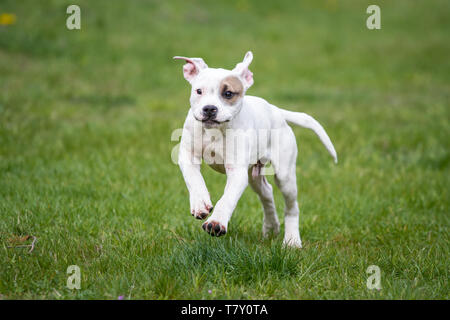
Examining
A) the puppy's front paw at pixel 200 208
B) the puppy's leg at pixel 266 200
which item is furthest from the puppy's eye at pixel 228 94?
the puppy's leg at pixel 266 200

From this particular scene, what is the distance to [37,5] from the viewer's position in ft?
44.8

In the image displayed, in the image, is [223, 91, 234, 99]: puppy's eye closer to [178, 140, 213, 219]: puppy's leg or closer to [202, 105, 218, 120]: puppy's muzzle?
[202, 105, 218, 120]: puppy's muzzle

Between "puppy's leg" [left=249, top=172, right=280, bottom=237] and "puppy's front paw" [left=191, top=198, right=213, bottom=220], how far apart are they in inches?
36.2

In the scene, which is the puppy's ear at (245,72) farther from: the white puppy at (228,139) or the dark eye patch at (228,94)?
the dark eye patch at (228,94)

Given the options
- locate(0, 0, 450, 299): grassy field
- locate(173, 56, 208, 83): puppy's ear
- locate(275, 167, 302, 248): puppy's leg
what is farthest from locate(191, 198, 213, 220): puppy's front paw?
locate(275, 167, 302, 248): puppy's leg

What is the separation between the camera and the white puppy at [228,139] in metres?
3.46

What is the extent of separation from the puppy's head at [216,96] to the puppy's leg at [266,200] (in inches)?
38.1

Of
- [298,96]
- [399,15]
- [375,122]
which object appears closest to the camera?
[375,122]

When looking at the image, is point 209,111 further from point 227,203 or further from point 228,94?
point 227,203

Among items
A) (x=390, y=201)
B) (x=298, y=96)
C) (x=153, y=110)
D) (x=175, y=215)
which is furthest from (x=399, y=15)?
(x=175, y=215)

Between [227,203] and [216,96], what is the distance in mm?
715

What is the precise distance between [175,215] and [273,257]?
1.66m

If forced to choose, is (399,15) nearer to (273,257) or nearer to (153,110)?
(153,110)
